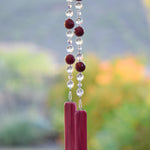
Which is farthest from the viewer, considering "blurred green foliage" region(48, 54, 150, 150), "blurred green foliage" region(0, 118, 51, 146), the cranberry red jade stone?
"blurred green foliage" region(0, 118, 51, 146)

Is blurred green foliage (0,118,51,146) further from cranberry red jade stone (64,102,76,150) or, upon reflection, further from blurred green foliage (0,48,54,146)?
cranberry red jade stone (64,102,76,150)

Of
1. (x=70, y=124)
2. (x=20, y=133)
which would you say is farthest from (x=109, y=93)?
(x=70, y=124)

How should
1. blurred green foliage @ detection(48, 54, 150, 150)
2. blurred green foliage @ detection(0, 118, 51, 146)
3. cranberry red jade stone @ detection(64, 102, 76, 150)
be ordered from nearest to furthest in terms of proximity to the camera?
cranberry red jade stone @ detection(64, 102, 76, 150)
blurred green foliage @ detection(48, 54, 150, 150)
blurred green foliage @ detection(0, 118, 51, 146)

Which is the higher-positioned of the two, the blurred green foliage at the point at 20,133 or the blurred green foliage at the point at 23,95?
the blurred green foliage at the point at 23,95

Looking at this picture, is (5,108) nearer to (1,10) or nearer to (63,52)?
(63,52)

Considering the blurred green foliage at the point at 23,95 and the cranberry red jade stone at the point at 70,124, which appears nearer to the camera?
the cranberry red jade stone at the point at 70,124

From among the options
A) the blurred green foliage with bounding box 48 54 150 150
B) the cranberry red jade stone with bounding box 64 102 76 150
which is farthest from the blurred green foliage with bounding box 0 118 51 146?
the cranberry red jade stone with bounding box 64 102 76 150

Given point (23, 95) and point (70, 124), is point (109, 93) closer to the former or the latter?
point (23, 95)

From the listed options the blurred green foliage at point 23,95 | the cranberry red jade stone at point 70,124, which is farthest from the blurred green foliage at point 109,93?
the cranberry red jade stone at point 70,124

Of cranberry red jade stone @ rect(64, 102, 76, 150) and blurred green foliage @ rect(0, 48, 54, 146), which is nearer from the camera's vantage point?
cranberry red jade stone @ rect(64, 102, 76, 150)

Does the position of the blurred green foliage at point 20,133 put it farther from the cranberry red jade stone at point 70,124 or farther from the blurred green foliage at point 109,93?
the cranberry red jade stone at point 70,124

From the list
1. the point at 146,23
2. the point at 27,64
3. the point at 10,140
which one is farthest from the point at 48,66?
the point at 146,23
